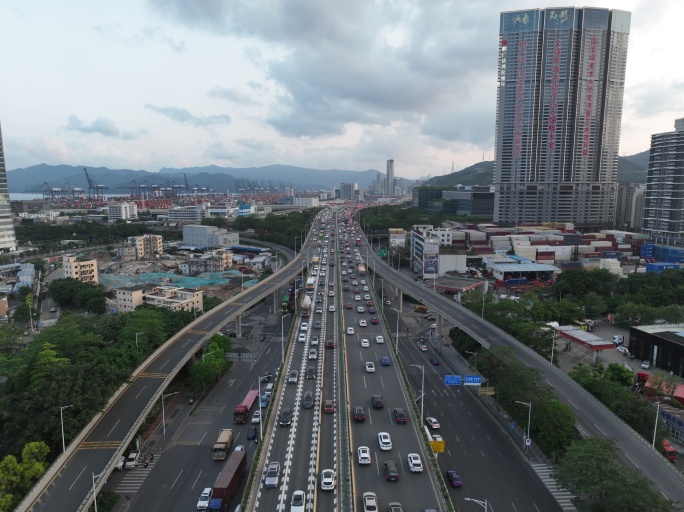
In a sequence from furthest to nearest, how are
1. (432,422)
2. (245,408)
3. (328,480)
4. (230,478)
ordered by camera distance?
(245,408)
(432,422)
(230,478)
(328,480)

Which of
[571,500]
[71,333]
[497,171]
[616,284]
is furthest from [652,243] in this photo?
[71,333]

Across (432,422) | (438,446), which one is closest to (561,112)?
(432,422)

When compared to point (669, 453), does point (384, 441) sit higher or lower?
higher

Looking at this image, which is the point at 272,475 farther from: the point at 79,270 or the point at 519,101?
the point at 519,101

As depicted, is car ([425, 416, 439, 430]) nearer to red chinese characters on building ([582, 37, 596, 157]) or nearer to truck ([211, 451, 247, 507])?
truck ([211, 451, 247, 507])

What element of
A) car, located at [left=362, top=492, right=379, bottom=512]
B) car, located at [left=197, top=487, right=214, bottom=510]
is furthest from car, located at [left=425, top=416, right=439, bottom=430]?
car, located at [left=197, top=487, right=214, bottom=510]

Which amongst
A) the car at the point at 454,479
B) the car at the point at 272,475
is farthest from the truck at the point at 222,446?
the car at the point at 454,479
